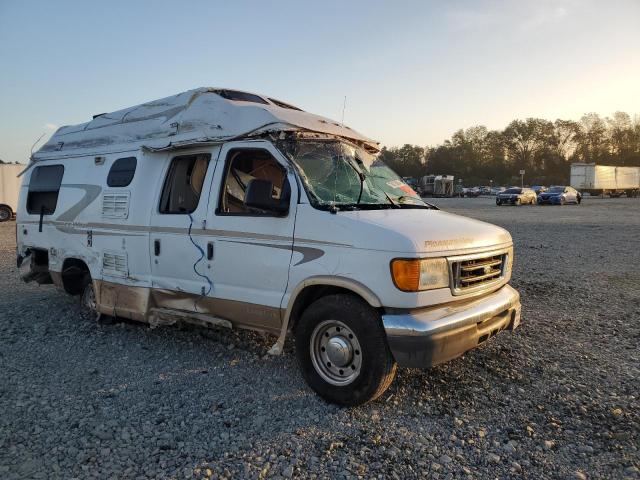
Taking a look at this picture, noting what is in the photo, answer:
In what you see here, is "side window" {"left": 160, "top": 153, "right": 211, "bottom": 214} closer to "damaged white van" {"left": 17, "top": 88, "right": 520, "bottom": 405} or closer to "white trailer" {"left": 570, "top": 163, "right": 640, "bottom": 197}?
"damaged white van" {"left": 17, "top": 88, "right": 520, "bottom": 405}

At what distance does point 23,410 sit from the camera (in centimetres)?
383

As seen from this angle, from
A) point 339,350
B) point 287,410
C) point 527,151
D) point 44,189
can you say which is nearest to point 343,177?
point 339,350

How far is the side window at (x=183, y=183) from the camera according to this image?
498cm

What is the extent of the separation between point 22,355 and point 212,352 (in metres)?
2.02

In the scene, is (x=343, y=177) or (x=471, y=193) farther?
(x=471, y=193)

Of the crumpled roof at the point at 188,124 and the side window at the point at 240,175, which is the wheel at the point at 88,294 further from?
the side window at the point at 240,175

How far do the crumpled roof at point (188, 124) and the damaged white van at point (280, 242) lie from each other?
0.07 ft

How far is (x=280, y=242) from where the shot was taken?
163 inches

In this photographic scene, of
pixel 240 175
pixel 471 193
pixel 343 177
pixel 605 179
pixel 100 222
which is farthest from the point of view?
pixel 471 193

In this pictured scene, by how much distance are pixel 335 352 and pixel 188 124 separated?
113 inches

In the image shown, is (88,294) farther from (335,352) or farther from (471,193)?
(471,193)

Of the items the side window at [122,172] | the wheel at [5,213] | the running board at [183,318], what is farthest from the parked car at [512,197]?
the running board at [183,318]

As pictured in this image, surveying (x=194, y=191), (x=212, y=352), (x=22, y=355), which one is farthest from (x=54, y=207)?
(x=212, y=352)

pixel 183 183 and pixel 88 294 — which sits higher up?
pixel 183 183
